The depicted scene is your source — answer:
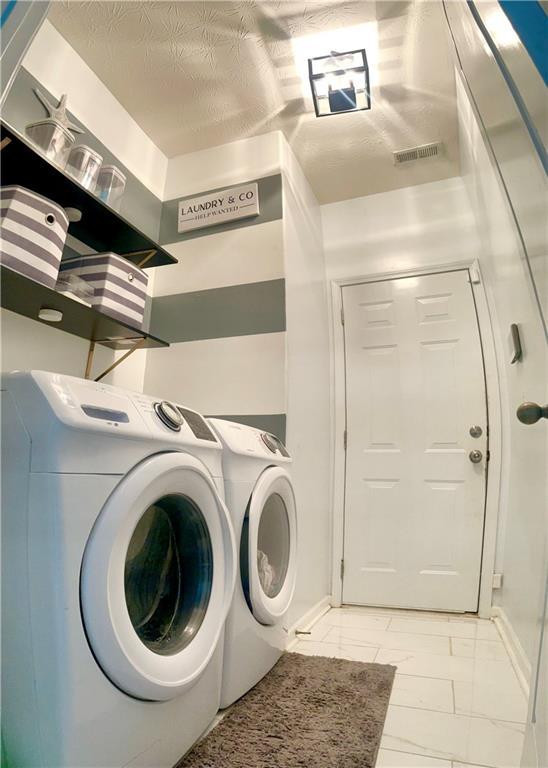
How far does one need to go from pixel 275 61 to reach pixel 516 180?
1.66 m

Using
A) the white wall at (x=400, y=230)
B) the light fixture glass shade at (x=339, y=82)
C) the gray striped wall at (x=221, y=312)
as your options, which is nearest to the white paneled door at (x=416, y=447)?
the white wall at (x=400, y=230)

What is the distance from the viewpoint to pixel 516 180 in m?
0.83

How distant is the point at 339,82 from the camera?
2.02 m

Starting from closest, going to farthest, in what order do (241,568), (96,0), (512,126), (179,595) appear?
(512,126) → (179,595) → (241,568) → (96,0)

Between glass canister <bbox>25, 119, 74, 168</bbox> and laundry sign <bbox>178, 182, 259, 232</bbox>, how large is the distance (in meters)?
0.93

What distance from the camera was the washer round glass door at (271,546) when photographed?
1393 mm

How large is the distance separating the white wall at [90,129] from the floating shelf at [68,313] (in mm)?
64

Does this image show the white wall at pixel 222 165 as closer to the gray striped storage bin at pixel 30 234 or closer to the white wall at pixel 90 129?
the white wall at pixel 90 129

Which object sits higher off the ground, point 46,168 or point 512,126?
point 46,168

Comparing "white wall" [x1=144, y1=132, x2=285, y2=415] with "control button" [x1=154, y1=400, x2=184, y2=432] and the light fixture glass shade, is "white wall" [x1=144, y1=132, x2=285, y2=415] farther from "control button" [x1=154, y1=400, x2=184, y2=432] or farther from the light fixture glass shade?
"control button" [x1=154, y1=400, x2=184, y2=432]

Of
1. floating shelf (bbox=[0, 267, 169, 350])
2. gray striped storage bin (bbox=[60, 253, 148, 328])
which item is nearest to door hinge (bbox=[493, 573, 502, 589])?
floating shelf (bbox=[0, 267, 169, 350])

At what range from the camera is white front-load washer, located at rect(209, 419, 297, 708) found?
1350 mm

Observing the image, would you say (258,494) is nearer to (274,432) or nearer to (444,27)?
(274,432)

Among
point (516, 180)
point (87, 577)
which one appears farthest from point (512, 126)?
point (87, 577)
